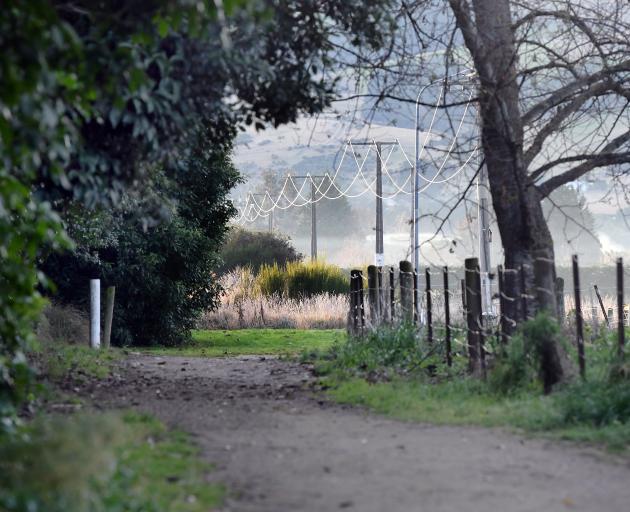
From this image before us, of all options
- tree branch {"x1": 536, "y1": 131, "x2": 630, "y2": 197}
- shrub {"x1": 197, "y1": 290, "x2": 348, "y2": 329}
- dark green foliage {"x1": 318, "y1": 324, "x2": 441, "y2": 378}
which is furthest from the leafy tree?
shrub {"x1": 197, "y1": 290, "x2": 348, "y2": 329}

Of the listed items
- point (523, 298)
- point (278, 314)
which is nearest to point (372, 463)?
point (523, 298)

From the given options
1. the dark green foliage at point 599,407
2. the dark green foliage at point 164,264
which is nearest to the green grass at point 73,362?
the dark green foliage at point 164,264

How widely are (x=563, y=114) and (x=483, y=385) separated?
4205 mm

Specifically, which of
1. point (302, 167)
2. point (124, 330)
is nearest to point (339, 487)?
point (124, 330)

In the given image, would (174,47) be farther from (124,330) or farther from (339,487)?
(124,330)

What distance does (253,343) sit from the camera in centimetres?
2817

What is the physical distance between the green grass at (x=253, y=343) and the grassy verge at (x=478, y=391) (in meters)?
7.58

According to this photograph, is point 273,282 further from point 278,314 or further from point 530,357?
point 530,357

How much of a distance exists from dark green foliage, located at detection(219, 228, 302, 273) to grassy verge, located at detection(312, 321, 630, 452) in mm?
33233

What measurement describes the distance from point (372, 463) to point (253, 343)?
20120 millimetres

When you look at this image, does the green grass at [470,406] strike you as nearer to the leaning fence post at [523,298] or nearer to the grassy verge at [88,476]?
the leaning fence post at [523,298]

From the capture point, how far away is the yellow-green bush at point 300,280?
4028cm

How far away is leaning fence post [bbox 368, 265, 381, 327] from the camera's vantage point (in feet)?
65.3

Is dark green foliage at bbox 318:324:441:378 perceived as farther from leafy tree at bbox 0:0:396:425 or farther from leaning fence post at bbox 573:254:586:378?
leafy tree at bbox 0:0:396:425
